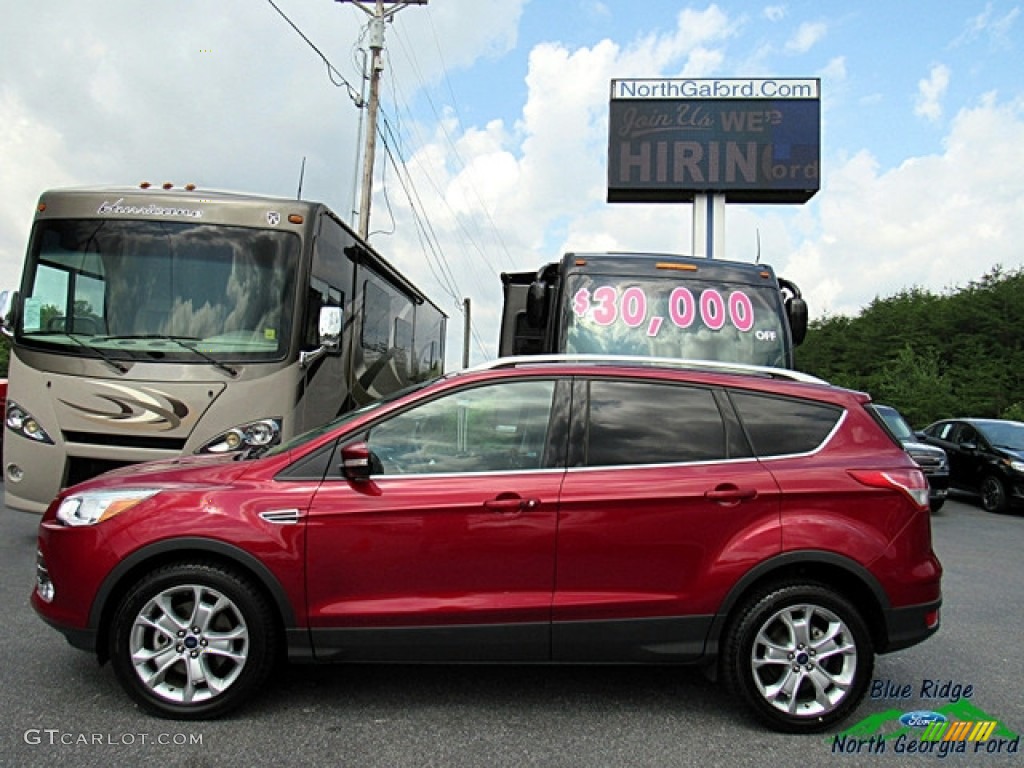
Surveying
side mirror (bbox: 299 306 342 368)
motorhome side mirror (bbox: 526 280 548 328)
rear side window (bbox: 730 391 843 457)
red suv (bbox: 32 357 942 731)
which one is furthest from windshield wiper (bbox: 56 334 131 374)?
rear side window (bbox: 730 391 843 457)

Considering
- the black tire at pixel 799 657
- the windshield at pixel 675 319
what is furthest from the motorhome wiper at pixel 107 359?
the black tire at pixel 799 657

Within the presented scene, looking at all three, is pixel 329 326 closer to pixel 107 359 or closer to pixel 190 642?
pixel 107 359

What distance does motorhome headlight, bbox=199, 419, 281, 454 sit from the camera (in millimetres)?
5977

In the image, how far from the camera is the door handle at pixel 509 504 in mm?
Answer: 3562

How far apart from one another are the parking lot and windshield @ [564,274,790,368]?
9.41 ft

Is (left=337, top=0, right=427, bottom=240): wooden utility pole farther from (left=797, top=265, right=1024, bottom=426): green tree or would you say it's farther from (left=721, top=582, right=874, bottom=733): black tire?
(left=797, top=265, right=1024, bottom=426): green tree

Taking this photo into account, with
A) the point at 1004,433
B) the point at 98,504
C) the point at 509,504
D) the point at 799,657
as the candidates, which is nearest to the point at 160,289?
the point at 98,504

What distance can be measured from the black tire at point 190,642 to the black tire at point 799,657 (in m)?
2.18

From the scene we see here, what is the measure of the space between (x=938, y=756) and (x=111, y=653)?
3725 millimetres

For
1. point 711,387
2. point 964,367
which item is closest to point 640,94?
point 964,367

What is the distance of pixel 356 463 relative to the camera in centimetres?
353

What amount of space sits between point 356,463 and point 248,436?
2925 millimetres

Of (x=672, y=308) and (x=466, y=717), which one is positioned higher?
(x=672, y=308)

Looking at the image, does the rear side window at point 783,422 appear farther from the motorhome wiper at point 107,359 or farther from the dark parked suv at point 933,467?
the dark parked suv at point 933,467
